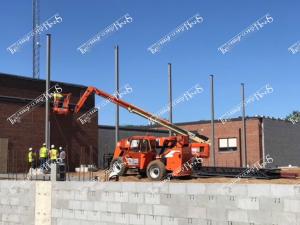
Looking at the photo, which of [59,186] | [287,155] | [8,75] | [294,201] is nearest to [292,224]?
[294,201]

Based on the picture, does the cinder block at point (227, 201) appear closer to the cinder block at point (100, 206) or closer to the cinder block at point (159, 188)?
the cinder block at point (159, 188)

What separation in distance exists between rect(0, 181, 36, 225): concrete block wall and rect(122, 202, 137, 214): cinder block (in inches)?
169

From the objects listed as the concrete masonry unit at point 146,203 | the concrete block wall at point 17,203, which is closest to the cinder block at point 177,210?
the concrete masonry unit at point 146,203

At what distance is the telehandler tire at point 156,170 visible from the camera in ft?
68.3

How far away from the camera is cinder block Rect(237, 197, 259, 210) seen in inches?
470

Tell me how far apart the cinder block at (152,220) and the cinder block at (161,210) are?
0.12 m

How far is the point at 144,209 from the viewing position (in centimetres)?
1420

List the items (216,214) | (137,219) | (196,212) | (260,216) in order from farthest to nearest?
(137,219) < (196,212) < (216,214) < (260,216)

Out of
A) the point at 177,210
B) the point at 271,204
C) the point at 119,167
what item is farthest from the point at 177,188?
the point at 119,167

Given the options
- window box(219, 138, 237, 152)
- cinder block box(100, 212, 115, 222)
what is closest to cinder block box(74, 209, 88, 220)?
cinder block box(100, 212, 115, 222)

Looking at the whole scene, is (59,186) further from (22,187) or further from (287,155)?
(287,155)

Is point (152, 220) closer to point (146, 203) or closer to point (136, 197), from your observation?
point (146, 203)

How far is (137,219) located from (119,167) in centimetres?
825

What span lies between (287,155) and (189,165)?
35089mm
